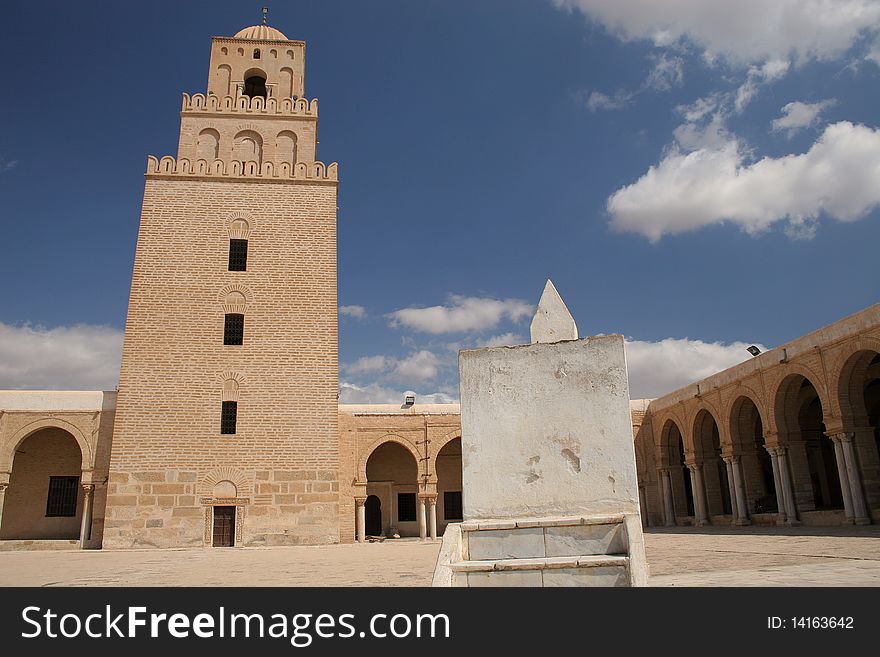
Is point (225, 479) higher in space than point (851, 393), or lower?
lower

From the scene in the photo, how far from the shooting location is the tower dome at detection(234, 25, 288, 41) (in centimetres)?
2174

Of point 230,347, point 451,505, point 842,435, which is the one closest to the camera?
point 842,435

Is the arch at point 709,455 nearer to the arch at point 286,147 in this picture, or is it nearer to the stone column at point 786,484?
the stone column at point 786,484

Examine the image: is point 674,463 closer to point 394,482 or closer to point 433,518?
point 433,518

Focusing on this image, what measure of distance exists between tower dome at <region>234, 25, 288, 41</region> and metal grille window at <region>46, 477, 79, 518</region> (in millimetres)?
14526

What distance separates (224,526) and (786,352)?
13955mm

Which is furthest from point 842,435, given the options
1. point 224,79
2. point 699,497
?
point 224,79

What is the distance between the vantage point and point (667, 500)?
22.3 metres
